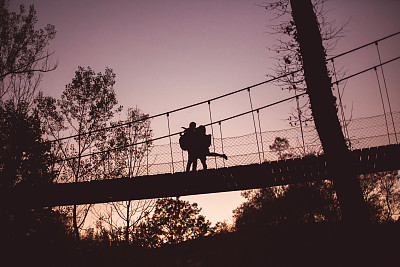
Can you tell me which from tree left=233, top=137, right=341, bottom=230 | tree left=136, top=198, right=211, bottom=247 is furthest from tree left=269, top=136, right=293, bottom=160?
tree left=136, top=198, right=211, bottom=247

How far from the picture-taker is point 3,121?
24.3 feet

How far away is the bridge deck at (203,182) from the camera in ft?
20.3

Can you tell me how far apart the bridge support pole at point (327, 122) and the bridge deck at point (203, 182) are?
3.04 metres

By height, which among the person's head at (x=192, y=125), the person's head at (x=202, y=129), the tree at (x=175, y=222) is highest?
the person's head at (x=192, y=125)

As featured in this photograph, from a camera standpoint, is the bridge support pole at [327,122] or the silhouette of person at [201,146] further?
the silhouette of person at [201,146]

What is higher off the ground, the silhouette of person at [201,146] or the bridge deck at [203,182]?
the silhouette of person at [201,146]

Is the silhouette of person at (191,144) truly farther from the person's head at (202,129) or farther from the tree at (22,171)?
the tree at (22,171)

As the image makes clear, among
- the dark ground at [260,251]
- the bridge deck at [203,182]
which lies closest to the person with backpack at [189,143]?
the bridge deck at [203,182]

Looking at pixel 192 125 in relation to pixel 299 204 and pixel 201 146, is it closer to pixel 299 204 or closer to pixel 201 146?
pixel 201 146

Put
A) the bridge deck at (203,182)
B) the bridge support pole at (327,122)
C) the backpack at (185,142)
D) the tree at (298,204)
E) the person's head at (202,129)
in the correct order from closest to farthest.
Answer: the bridge support pole at (327,122) → the bridge deck at (203,182) → the backpack at (185,142) → the person's head at (202,129) → the tree at (298,204)

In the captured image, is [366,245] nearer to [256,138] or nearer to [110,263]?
[110,263]

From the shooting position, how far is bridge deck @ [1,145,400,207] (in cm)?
619

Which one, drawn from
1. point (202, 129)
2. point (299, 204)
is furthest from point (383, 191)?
point (202, 129)

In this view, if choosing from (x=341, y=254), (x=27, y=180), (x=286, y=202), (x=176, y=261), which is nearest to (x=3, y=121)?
(x=27, y=180)
